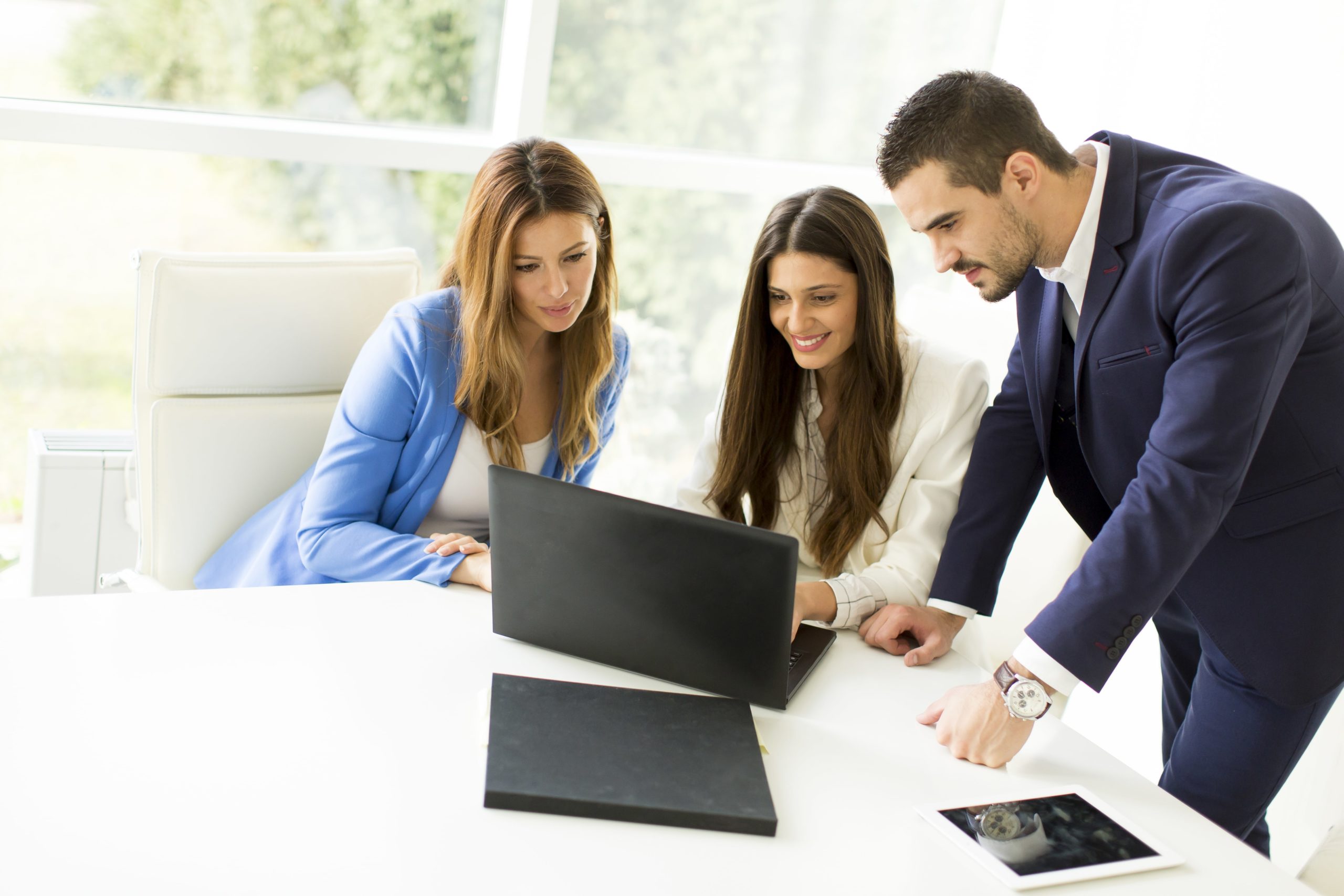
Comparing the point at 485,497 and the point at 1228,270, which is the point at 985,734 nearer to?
the point at 1228,270

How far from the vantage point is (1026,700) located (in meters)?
1.22

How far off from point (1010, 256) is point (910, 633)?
54cm

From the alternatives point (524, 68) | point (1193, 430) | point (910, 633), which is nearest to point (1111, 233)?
point (1193, 430)

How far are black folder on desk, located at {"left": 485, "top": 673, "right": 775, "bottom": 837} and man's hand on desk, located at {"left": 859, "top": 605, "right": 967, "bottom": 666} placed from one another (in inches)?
12.4

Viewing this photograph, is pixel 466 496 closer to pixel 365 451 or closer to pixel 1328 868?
pixel 365 451

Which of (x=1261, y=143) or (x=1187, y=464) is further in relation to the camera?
(x=1261, y=143)

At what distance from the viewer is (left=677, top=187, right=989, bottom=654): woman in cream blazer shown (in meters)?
1.74

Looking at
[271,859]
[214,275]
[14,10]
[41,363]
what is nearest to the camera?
[271,859]

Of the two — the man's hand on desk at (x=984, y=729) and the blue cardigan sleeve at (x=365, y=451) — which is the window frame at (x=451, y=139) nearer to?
the blue cardigan sleeve at (x=365, y=451)

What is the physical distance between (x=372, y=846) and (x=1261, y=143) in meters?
2.45

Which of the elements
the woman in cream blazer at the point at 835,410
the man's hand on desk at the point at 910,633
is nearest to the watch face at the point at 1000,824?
the man's hand on desk at the point at 910,633

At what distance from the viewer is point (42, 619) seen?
1270 mm

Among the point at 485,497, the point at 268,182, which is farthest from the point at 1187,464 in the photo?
the point at 268,182

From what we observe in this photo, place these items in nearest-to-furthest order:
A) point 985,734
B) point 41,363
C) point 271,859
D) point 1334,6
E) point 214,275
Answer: point 271,859 → point 985,734 → point 214,275 → point 1334,6 → point 41,363
